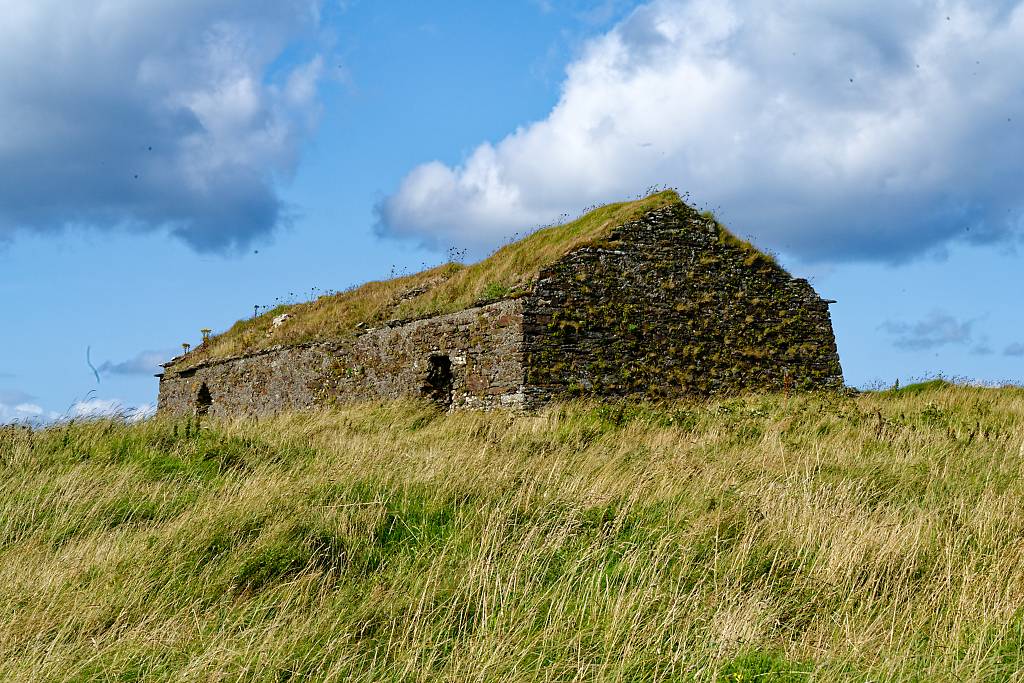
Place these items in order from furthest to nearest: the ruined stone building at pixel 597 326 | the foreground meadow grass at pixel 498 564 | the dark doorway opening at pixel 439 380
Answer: the dark doorway opening at pixel 439 380
the ruined stone building at pixel 597 326
the foreground meadow grass at pixel 498 564

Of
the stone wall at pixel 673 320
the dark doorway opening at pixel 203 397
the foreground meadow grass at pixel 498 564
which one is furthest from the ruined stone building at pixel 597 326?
the foreground meadow grass at pixel 498 564

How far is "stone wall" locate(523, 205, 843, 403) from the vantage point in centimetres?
1619

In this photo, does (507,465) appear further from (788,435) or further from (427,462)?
(788,435)

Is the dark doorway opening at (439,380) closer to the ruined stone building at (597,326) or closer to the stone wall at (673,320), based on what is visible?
the ruined stone building at (597,326)

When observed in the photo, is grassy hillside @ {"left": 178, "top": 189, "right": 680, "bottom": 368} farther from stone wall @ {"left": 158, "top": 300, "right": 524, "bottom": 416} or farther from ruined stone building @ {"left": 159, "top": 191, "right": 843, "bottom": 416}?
stone wall @ {"left": 158, "top": 300, "right": 524, "bottom": 416}

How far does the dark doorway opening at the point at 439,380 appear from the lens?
17.5 m

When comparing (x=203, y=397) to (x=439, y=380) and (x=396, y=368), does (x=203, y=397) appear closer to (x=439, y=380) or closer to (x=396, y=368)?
(x=396, y=368)

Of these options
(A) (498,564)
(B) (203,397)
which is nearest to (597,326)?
(A) (498,564)

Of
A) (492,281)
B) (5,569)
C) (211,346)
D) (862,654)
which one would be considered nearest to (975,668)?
(862,654)

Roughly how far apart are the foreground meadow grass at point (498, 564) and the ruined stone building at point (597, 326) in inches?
295

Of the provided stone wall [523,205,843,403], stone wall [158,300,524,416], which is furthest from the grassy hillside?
stone wall [523,205,843,403]

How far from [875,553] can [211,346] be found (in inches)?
1034

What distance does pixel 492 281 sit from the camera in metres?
17.8

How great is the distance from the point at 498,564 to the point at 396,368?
13.9m
